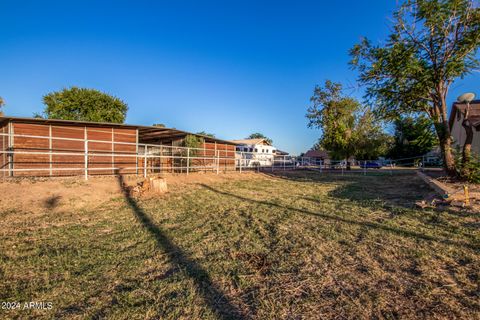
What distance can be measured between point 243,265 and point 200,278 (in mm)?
512

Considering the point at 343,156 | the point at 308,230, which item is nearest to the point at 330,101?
the point at 343,156

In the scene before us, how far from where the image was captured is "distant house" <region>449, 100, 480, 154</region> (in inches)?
439

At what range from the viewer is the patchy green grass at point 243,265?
5.94ft

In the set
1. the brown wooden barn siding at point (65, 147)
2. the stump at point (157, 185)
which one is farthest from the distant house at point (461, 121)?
the brown wooden barn siding at point (65, 147)

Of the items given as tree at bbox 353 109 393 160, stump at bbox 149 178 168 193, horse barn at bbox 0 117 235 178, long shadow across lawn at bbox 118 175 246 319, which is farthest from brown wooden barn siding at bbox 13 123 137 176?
tree at bbox 353 109 393 160

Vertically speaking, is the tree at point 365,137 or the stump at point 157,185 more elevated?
the tree at point 365,137

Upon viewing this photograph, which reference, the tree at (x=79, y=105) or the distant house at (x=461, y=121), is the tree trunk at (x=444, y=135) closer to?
the distant house at (x=461, y=121)

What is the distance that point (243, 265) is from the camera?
2521 mm

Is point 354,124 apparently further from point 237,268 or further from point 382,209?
point 237,268

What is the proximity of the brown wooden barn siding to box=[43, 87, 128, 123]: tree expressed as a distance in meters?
15.3

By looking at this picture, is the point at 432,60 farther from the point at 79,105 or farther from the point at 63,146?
the point at 79,105

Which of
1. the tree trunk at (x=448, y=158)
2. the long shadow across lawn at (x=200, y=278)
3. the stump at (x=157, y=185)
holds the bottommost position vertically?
the long shadow across lawn at (x=200, y=278)

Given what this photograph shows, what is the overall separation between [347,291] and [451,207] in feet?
14.2

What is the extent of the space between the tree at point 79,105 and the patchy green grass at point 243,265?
2593 centimetres
